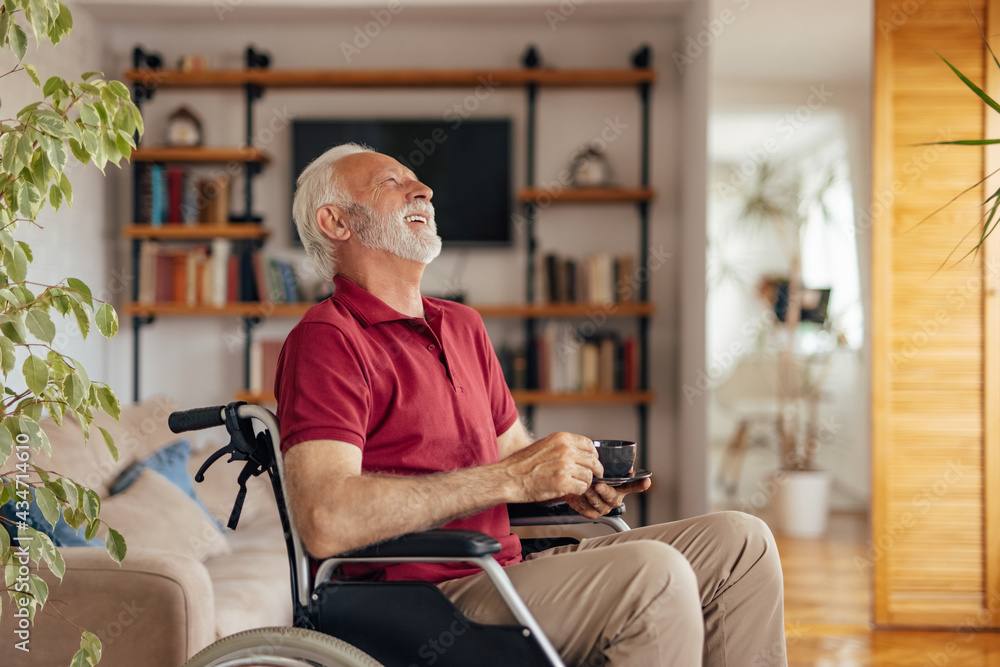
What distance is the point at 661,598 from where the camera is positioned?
3.51 feet

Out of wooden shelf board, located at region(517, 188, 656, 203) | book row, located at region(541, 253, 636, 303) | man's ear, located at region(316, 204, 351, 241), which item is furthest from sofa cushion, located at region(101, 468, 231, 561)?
wooden shelf board, located at region(517, 188, 656, 203)

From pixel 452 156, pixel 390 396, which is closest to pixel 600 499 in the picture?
pixel 390 396

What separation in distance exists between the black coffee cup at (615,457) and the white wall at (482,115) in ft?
8.47

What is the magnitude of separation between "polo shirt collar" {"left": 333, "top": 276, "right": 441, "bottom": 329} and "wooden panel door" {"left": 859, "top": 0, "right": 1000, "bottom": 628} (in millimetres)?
2143

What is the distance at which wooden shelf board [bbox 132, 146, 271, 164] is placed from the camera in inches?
144

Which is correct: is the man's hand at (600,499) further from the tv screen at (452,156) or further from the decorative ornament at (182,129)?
the decorative ornament at (182,129)

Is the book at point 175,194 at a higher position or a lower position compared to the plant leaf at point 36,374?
higher

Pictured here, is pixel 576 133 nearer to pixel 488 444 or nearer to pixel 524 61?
pixel 524 61

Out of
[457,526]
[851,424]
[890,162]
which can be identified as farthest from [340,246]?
[851,424]

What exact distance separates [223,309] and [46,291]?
2.29 m

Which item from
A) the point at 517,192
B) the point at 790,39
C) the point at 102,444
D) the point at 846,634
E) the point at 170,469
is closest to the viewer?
the point at 102,444

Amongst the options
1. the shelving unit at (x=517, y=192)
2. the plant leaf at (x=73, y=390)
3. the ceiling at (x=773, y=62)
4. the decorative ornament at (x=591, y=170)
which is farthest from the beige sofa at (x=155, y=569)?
the ceiling at (x=773, y=62)

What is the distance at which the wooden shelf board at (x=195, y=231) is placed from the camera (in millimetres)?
3656

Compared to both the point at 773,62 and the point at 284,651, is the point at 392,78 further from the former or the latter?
the point at 284,651
